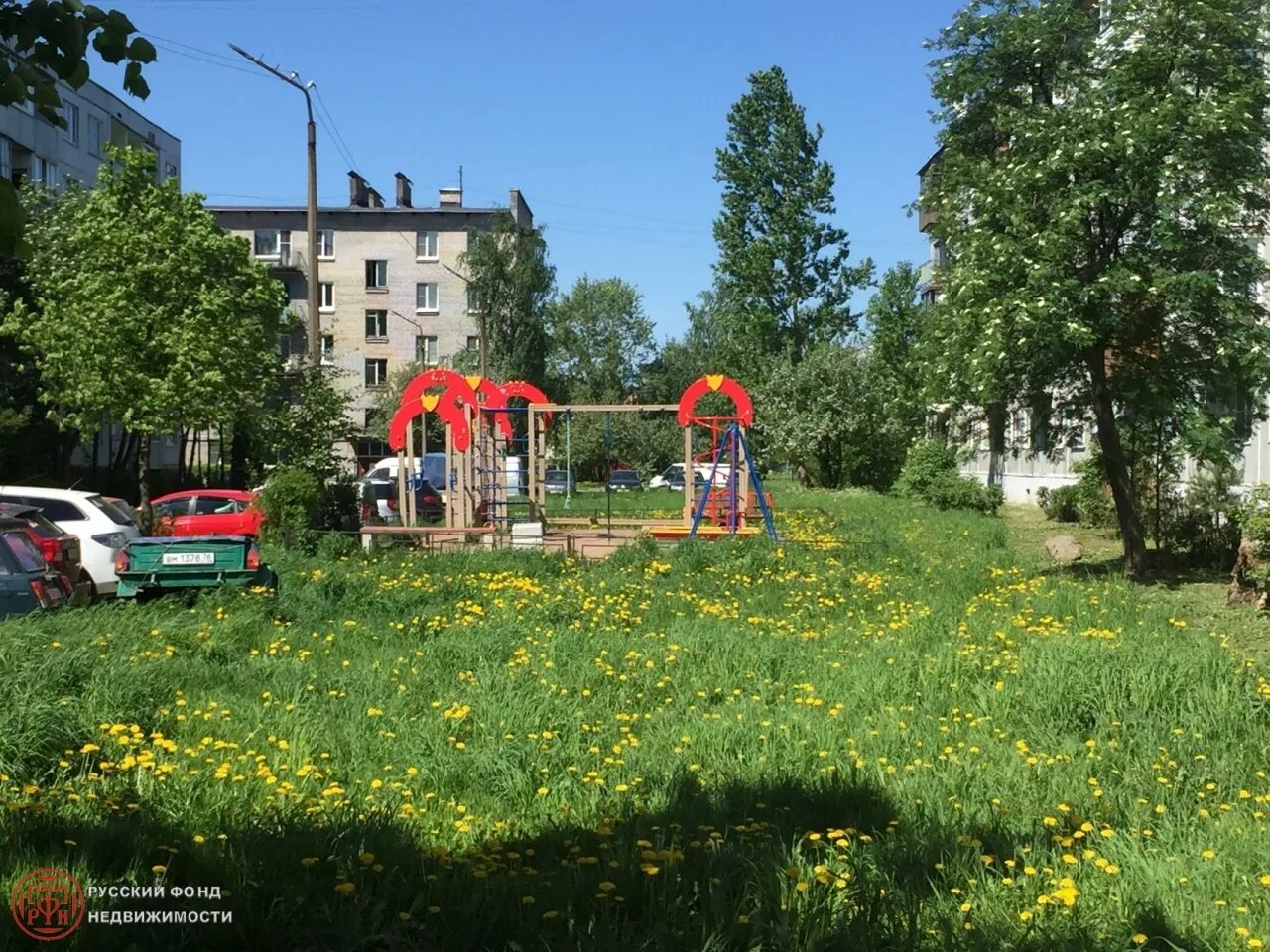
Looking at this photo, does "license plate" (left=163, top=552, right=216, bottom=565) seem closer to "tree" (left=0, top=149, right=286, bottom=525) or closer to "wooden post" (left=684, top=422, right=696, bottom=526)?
"wooden post" (left=684, top=422, right=696, bottom=526)

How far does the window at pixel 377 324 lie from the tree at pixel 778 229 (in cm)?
1975

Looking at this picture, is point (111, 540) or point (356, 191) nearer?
point (111, 540)

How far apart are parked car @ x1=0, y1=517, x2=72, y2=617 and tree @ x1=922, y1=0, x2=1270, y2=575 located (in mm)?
11102

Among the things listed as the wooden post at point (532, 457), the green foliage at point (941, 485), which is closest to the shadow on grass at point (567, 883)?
the wooden post at point (532, 457)

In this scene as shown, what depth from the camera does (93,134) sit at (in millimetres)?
48750

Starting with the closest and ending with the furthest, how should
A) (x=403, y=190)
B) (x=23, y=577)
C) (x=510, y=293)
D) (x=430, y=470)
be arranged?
(x=23, y=577) < (x=430, y=470) < (x=510, y=293) < (x=403, y=190)

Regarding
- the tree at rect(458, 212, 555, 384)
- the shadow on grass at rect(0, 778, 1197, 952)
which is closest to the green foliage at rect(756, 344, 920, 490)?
the tree at rect(458, 212, 555, 384)

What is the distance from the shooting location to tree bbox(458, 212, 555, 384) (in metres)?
58.5

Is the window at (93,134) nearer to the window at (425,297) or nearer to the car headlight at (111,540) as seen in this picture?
the window at (425,297)

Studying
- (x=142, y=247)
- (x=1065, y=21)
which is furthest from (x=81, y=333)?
(x=1065, y=21)

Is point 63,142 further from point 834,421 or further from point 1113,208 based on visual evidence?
point 1113,208

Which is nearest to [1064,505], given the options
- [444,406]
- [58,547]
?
[444,406]

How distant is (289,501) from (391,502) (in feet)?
29.2

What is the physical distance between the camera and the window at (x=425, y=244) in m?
64.2
